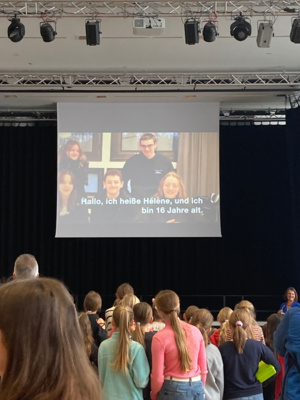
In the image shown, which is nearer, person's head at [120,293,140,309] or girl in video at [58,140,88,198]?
person's head at [120,293,140,309]

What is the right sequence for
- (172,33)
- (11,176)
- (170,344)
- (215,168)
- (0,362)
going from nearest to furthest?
(0,362) → (170,344) → (172,33) → (215,168) → (11,176)

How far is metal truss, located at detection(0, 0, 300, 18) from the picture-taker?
6422 mm

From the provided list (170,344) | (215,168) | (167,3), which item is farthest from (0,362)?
(215,168)

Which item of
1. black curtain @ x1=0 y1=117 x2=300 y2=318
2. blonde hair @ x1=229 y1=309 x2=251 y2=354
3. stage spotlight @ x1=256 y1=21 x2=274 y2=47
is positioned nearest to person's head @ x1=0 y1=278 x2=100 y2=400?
blonde hair @ x1=229 y1=309 x2=251 y2=354

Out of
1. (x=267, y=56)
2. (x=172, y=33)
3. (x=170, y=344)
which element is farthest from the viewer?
(x=267, y=56)

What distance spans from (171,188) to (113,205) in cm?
90

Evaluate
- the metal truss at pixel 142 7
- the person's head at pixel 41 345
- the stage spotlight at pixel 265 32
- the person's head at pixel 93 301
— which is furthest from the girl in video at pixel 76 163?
the person's head at pixel 41 345

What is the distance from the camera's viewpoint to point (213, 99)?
32.2 feet

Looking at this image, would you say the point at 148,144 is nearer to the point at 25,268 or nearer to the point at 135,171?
Answer: the point at 135,171

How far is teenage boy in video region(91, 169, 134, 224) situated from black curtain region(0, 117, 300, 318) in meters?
1.85

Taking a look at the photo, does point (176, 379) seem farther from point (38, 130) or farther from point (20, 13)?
point (38, 130)

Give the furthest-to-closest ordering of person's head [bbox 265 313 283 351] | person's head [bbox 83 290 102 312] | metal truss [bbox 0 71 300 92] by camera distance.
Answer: metal truss [bbox 0 71 300 92] → person's head [bbox 265 313 283 351] → person's head [bbox 83 290 102 312]

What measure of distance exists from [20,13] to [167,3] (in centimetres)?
152

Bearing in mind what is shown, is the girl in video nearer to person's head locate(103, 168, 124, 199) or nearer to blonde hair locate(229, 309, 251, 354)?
person's head locate(103, 168, 124, 199)
